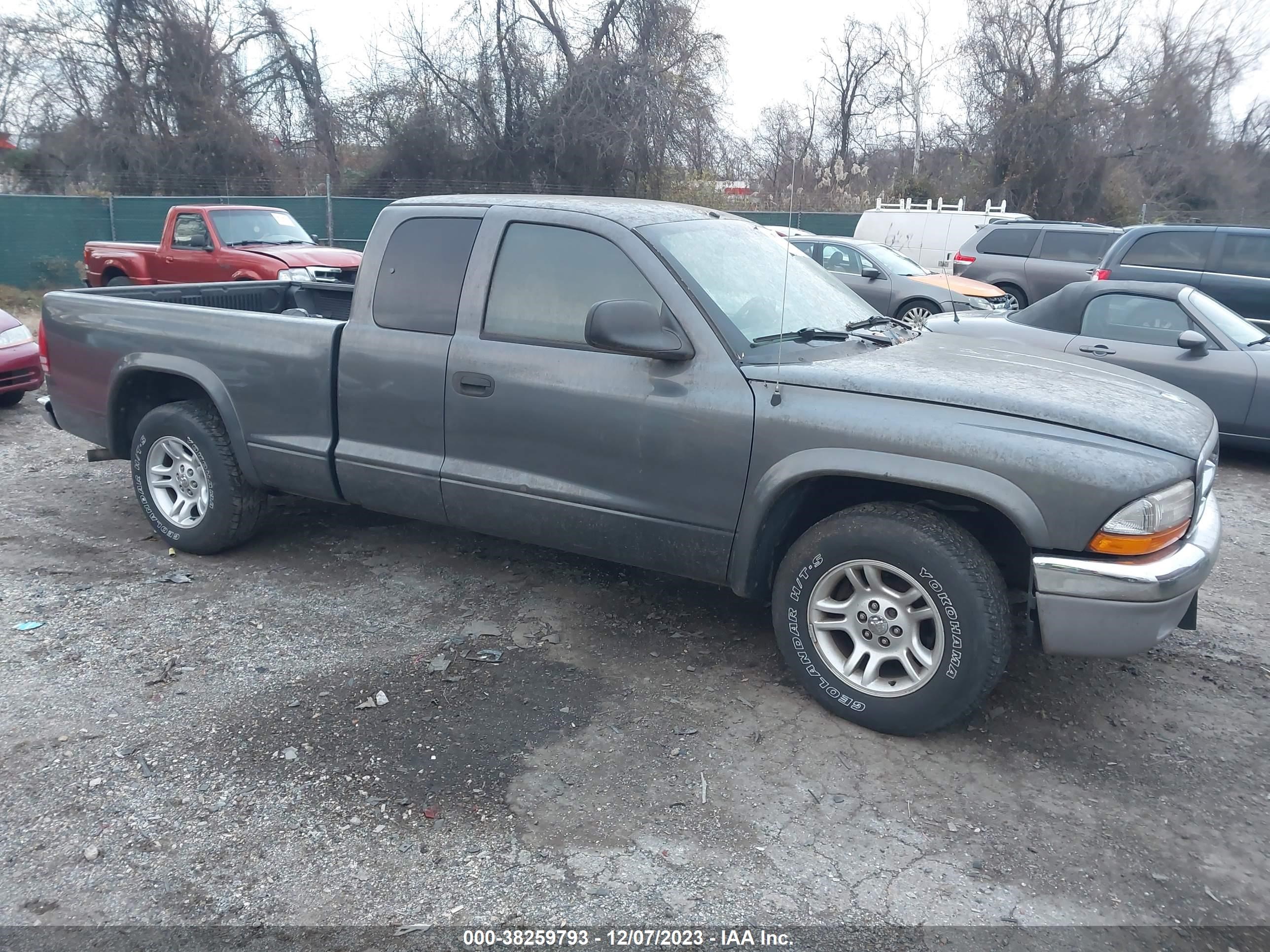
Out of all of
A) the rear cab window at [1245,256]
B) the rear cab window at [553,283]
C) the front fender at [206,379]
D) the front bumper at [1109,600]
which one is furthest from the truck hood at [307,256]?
the front bumper at [1109,600]

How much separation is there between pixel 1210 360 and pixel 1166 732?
16.1 ft

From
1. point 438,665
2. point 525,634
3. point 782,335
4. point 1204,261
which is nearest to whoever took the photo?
point 782,335

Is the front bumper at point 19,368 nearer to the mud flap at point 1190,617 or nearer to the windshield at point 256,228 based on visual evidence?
the windshield at point 256,228

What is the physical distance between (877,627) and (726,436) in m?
0.91

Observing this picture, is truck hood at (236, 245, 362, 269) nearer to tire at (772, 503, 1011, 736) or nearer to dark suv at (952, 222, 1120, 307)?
dark suv at (952, 222, 1120, 307)

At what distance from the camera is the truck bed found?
4734mm

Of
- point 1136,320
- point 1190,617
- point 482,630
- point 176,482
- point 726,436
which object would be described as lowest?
point 482,630

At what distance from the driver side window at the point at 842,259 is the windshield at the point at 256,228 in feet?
24.2

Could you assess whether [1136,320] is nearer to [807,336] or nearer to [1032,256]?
[807,336]

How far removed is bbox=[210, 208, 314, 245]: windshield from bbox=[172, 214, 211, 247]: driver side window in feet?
0.65

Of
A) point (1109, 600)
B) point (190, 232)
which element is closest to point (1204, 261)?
point (1109, 600)

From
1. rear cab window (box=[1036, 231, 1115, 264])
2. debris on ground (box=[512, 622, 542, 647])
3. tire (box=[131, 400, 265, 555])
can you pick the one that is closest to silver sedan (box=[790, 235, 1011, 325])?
rear cab window (box=[1036, 231, 1115, 264])

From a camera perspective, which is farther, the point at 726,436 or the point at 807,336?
the point at 807,336

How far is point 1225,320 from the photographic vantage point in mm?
7914
